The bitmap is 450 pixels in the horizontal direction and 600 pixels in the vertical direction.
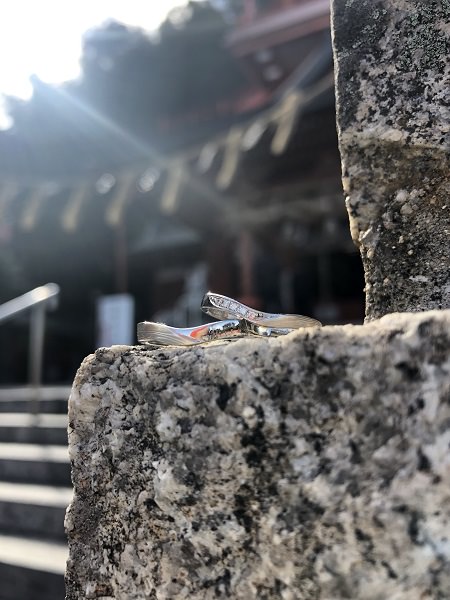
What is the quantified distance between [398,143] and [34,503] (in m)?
2.09

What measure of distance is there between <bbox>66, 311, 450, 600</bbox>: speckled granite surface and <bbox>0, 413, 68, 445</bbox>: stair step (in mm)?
2323

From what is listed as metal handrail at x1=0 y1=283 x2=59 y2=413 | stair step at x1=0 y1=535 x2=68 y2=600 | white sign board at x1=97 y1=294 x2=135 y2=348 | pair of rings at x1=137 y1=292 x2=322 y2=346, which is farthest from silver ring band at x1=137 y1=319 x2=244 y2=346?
white sign board at x1=97 y1=294 x2=135 y2=348

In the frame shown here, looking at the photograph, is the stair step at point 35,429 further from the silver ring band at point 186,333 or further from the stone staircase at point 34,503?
the silver ring band at point 186,333

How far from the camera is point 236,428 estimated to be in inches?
22.2

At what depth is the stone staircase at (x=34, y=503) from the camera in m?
1.76

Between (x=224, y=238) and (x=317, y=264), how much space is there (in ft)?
7.90

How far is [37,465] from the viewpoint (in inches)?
101

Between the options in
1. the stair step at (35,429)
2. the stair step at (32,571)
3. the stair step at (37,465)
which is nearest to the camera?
the stair step at (32,571)

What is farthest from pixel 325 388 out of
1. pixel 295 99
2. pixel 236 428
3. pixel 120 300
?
pixel 120 300

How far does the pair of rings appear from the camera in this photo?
0.74 meters

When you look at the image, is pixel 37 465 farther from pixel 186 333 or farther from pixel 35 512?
pixel 186 333

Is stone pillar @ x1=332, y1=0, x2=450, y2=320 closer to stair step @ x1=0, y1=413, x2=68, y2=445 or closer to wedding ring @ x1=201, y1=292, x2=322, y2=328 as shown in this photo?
wedding ring @ x1=201, y1=292, x2=322, y2=328

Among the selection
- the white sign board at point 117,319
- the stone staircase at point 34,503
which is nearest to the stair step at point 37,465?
the stone staircase at point 34,503

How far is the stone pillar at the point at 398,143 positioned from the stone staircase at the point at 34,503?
1.55m
